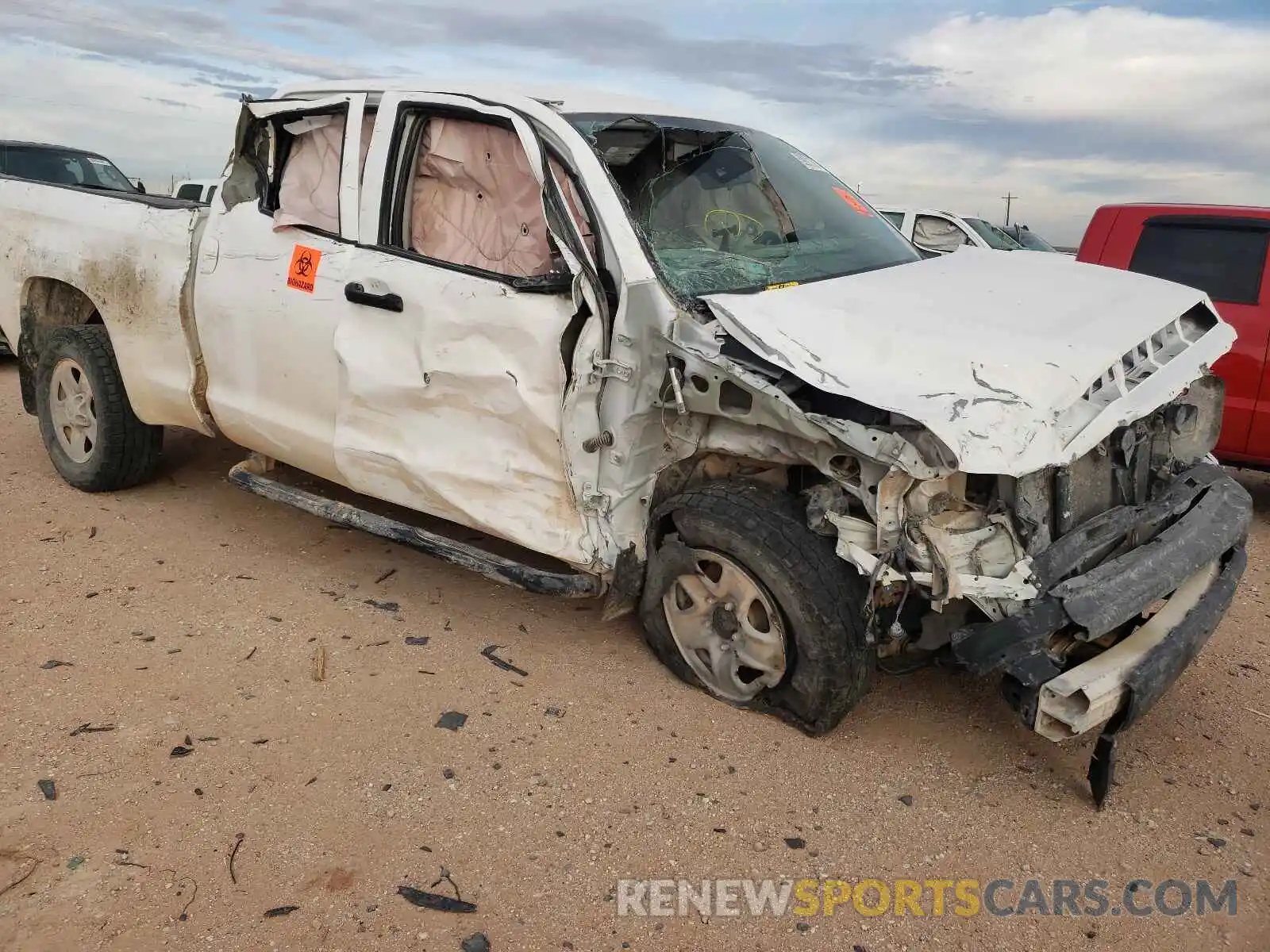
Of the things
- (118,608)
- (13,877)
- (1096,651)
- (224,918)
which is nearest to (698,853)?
(224,918)

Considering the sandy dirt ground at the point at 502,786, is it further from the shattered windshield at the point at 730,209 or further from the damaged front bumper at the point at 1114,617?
the shattered windshield at the point at 730,209

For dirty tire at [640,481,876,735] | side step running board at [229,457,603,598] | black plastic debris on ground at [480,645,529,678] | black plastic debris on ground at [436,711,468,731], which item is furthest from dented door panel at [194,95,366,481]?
dirty tire at [640,481,876,735]

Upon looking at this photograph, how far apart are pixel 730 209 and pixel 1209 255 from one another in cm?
343

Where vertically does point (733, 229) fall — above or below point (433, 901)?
above

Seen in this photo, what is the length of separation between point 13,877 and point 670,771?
177 centimetres

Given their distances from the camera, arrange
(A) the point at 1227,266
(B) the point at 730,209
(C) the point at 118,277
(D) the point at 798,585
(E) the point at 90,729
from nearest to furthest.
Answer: (D) the point at 798,585
(E) the point at 90,729
(B) the point at 730,209
(C) the point at 118,277
(A) the point at 1227,266

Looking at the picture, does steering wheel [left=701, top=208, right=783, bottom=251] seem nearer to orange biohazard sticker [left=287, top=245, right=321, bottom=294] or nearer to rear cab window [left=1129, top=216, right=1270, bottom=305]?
orange biohazard sticker [left=287, top=245, right=321, bottom=294]

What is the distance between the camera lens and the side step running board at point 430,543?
132 inches

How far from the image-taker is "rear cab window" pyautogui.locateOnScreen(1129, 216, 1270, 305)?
537 cm

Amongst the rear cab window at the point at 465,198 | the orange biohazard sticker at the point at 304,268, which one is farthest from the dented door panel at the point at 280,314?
the rear cab window at the point at 465,198

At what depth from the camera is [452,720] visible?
3209mm

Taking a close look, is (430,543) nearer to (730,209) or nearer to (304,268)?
(304,268)

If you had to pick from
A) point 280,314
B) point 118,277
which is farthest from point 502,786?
point 118,277

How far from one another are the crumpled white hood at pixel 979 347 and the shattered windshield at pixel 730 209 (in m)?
0.20
